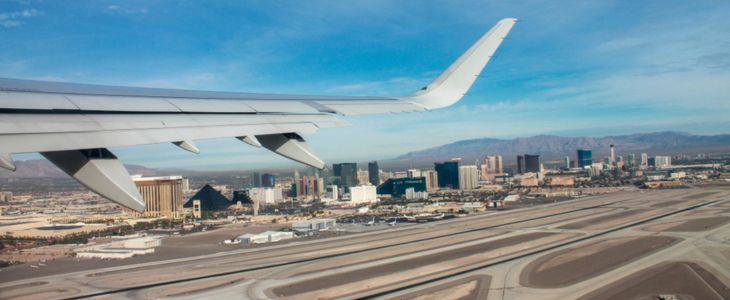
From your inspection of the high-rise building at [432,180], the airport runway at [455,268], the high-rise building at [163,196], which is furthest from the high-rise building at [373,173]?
the airport runway at [455,268]

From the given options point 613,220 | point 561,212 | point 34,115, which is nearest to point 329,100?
point 34,115

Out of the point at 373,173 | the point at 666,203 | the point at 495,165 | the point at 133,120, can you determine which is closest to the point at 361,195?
the point at 373,173

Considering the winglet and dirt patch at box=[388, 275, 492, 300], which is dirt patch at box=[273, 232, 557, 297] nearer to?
dirt patch at box=[388, 275, 492, 300]

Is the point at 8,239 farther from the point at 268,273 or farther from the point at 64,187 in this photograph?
the point at 64,187

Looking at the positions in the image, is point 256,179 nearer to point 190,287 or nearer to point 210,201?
→ point 210,201

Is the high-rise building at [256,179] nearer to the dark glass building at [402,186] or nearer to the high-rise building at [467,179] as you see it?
the dark glass building at [402,186]

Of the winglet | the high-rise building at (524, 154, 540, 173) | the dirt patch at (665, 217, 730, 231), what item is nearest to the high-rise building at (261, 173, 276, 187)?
the high-rise building at (524, 154, 540, 173)
